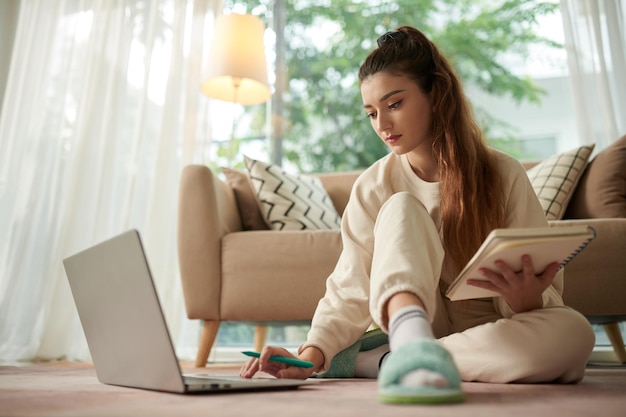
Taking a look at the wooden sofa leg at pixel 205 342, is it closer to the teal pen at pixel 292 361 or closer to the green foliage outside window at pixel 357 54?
the teal pen at pixel 292 361

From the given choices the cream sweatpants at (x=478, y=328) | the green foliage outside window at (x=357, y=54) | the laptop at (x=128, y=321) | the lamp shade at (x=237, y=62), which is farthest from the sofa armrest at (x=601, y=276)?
the lamp shade at (x=237, y=62)

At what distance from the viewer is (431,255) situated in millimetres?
956

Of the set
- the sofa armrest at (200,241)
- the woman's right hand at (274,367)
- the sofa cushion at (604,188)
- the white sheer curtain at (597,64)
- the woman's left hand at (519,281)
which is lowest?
the woman's right hand at (274,367)

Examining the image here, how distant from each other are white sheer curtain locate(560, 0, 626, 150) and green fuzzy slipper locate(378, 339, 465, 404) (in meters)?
2.41

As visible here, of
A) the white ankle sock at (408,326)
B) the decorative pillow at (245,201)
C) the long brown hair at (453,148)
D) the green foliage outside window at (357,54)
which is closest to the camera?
the white ankle sock at (408,326)

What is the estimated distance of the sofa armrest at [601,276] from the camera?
1834 millimetres

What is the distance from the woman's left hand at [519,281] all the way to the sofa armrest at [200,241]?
4.00 ft

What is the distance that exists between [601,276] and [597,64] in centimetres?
145

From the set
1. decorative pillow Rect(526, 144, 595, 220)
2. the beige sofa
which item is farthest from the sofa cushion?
the beige sofa

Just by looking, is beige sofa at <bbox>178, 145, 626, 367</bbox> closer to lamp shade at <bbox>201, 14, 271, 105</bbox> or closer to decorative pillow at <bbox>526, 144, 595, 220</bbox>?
decorative pillow at <bbox>526, 144, 595, 220</bbox>

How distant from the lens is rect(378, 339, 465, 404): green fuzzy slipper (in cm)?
66

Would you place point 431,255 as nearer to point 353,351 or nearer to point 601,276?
point 353,351

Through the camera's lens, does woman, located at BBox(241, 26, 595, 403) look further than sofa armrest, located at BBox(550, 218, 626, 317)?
No

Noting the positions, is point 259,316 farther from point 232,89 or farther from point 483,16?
point 483,16
